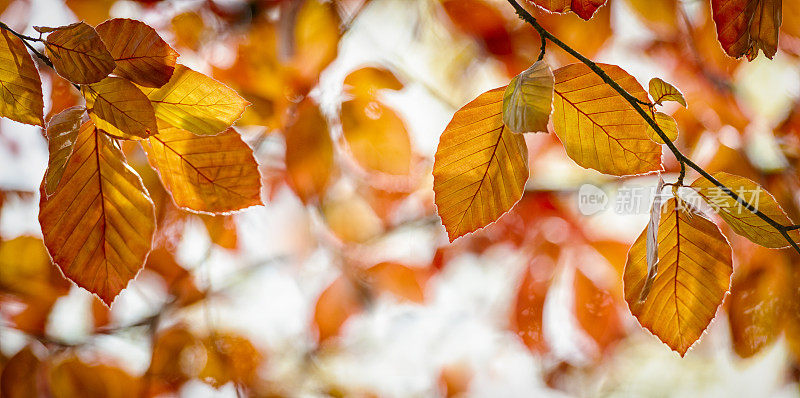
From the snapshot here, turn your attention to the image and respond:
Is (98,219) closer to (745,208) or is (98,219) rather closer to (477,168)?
(477,168)

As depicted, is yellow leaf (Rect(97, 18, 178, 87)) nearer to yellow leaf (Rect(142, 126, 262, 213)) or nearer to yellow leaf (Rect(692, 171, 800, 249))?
yellow leaf (Rect(142, 126, 262, 213))

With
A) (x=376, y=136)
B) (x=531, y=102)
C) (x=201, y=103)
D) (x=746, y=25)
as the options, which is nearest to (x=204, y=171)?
(x=201, y=103)

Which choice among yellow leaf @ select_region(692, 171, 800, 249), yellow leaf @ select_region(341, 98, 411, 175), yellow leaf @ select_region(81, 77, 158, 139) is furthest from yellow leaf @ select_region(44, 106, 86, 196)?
yellow leaf @ select_region(341, 98, 411, 175)

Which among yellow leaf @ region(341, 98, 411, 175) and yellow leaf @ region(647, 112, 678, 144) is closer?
yellow leaf @ region(647, 112, 678, 144)

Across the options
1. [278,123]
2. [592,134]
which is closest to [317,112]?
[278,123]

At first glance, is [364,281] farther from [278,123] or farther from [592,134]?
[592,134]

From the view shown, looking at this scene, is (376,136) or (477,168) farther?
(376,136)

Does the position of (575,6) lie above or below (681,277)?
above
